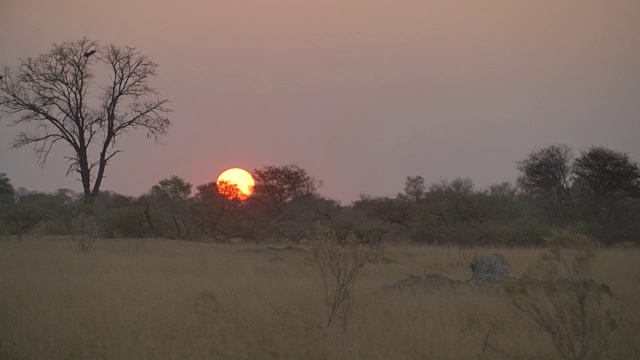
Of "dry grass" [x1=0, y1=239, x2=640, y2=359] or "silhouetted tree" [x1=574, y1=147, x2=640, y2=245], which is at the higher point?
"silhouetted tree" [x1=574, y1=147, x2=640, y2=245]

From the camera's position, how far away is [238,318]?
298 inches

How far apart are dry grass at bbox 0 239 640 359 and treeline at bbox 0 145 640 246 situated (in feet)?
26.4

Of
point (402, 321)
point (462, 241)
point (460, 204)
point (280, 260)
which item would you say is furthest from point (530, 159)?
point (402, 321)

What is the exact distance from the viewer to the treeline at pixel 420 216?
83.8 feet

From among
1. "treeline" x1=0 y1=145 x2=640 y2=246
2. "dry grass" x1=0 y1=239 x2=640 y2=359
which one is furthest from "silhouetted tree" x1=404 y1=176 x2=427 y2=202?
"dry grass" x1=0 y1=239 x2=640 y2=359

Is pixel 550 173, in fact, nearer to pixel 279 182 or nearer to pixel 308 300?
pixel 279 182

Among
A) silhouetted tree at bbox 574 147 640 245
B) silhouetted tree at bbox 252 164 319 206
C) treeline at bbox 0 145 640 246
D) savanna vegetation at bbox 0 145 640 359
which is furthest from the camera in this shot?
silhouetted tree at bbox 252 164 319 206

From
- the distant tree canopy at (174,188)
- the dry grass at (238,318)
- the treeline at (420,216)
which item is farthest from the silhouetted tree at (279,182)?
the dry grass at (238,318)

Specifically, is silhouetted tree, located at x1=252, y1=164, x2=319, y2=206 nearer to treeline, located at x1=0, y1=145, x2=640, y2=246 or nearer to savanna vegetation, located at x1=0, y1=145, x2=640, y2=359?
treeline, located at x1=0, y1=145, x2=640, y2=246

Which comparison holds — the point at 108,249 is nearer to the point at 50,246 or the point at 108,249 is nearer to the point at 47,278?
the point at 50,246

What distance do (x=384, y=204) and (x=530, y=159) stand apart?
35.7 feet

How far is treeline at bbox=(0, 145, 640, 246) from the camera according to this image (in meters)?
25.5

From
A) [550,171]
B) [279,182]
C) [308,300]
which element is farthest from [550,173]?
[308,300]

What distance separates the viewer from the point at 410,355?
6.04 m
